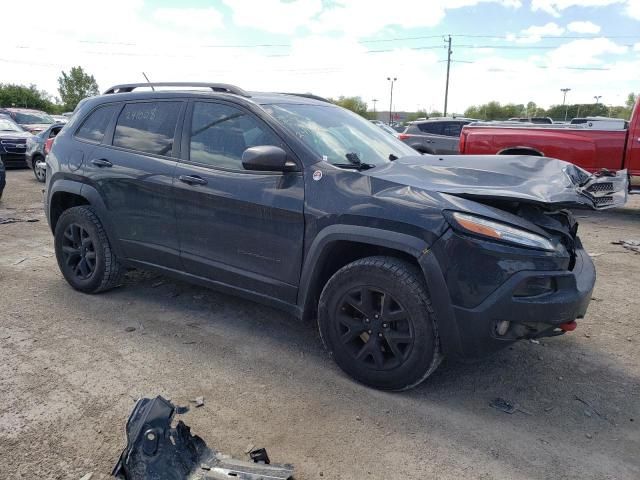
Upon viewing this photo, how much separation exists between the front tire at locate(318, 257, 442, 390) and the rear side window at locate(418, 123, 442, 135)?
10438 mm

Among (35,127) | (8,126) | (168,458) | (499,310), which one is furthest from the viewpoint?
(35,127)

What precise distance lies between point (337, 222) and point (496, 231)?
3.00 ft

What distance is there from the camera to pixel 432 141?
12508mm

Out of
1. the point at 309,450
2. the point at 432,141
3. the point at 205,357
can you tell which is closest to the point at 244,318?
the point at 205,357

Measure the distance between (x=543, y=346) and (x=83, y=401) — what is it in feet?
10.3

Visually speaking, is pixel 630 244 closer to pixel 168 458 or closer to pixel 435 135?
pixel 168 458

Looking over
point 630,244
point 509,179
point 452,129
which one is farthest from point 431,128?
point 509,179

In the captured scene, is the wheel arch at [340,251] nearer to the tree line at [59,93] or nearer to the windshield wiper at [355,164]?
the windshield wiper at [355,164]

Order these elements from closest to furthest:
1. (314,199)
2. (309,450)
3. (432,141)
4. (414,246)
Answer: (309,450) < (414,246) < (314,199) < (432,141)

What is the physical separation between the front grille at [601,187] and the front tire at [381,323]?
1.41 meters

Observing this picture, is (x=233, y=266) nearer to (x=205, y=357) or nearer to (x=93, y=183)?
(x=205, y=357)

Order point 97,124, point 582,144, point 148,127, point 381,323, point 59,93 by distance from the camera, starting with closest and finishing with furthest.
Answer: point 381,323
point 148,127
point 97,124
point 582,144
point 59,93

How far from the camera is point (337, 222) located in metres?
3.07

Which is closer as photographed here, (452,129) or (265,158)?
(265,158)
